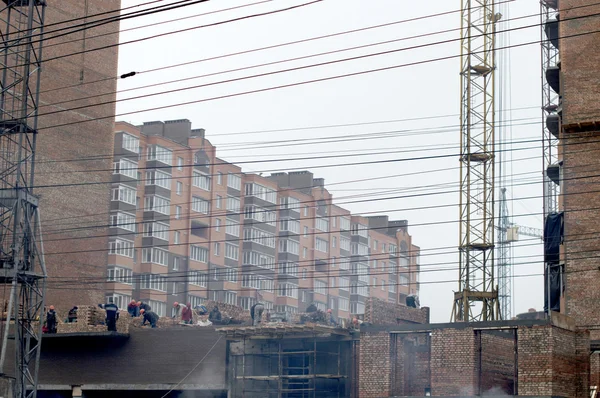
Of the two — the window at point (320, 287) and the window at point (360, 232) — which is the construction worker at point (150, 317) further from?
the window at point (360, 232)

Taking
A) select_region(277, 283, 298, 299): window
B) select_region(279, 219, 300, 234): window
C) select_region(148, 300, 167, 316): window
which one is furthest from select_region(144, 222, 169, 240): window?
select_region(279, 219, 300, 234): window

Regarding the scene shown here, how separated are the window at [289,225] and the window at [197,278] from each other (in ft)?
42.8

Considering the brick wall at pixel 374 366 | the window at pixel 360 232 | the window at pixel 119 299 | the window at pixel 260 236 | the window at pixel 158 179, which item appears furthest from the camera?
the window at pixel 360 232

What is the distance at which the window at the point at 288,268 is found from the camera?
97.5m

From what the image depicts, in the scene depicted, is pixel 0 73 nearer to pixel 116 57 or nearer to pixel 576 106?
pixel 116 57

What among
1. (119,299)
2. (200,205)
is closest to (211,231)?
(200,205)

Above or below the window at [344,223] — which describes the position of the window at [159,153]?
above

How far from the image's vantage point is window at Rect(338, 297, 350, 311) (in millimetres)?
109706

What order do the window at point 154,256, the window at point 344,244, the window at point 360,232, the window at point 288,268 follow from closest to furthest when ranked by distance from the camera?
the window at point 154,256 → the window at point 288,268 → the window at point 344,244 → the window at point 360,232

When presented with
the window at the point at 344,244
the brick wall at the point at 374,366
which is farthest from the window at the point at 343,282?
the brick wall at the point at 374,366

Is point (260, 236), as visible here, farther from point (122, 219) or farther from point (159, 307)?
point (122, 219)

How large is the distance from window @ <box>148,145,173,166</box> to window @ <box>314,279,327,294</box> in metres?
27.7

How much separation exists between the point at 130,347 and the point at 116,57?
26756mm

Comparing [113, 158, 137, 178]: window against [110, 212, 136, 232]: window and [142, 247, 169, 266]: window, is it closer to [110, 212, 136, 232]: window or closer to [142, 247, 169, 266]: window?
[110, 212, 136, 232]: window
